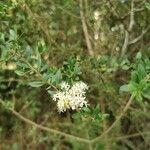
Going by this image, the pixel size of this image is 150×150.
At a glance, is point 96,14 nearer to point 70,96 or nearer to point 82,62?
point 82,62

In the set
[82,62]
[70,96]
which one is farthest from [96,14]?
[70,96]

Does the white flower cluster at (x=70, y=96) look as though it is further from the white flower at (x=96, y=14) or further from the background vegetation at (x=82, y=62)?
the white flower at (x=96, y=14)

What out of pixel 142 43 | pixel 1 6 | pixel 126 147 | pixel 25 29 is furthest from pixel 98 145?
pixel 1 6

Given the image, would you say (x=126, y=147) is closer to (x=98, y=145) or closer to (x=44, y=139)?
(x=98, y=145)

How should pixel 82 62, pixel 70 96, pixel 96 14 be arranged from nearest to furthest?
pixel 70 96
pixel 82 62
pixel 96 14

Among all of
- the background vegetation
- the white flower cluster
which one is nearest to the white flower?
the background vegetation

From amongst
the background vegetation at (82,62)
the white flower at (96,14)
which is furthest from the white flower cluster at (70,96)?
the white flower at (96,14)

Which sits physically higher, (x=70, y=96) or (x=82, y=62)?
(x=82, y=62)

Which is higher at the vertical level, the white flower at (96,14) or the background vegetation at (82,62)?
the white flower at (96,14)
